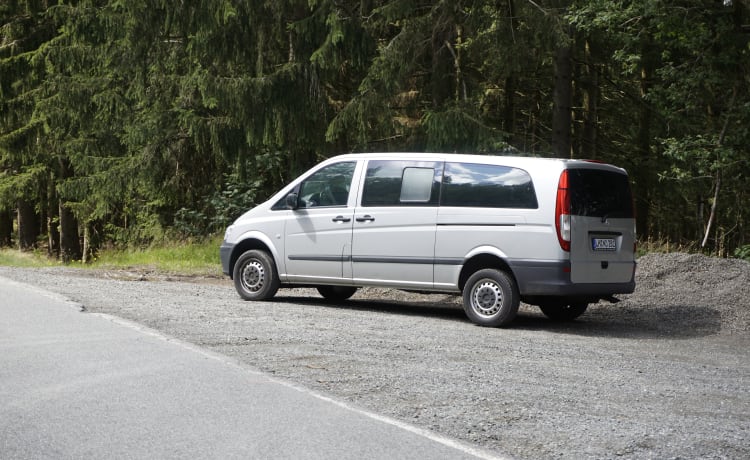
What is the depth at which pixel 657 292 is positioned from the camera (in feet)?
44.9

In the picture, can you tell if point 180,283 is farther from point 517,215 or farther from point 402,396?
point 402,396

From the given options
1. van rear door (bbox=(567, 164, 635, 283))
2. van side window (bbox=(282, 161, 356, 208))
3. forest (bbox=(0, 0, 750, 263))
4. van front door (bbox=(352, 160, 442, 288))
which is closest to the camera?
van rear door (bbox=(567, 164, 635, 283))

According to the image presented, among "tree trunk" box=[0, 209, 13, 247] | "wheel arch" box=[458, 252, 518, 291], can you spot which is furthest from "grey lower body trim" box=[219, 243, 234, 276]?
"tree trunk" box=[0, 209, 13, 247]

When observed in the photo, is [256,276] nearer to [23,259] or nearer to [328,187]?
[328,187]

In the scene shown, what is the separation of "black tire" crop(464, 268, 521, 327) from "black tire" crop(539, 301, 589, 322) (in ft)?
4.85

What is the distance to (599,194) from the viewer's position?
11.1 metres

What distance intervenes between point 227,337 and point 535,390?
3603 mm

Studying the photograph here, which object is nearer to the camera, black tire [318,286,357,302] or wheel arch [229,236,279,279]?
wheel arch [229,236,279,279]

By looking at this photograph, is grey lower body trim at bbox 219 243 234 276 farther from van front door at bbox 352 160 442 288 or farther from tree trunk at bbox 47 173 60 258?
tree trunk at bbox 47 173 60 258

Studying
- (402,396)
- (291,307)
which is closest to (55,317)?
(291,307)

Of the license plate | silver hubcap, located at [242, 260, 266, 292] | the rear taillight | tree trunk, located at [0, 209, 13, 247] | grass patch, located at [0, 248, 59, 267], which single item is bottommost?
grass patch, located at [0, 248, 59, 267]

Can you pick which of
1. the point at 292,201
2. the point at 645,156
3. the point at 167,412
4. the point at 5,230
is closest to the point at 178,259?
the point at 292,201

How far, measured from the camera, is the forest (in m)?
14.9

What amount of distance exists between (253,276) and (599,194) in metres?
5.05
